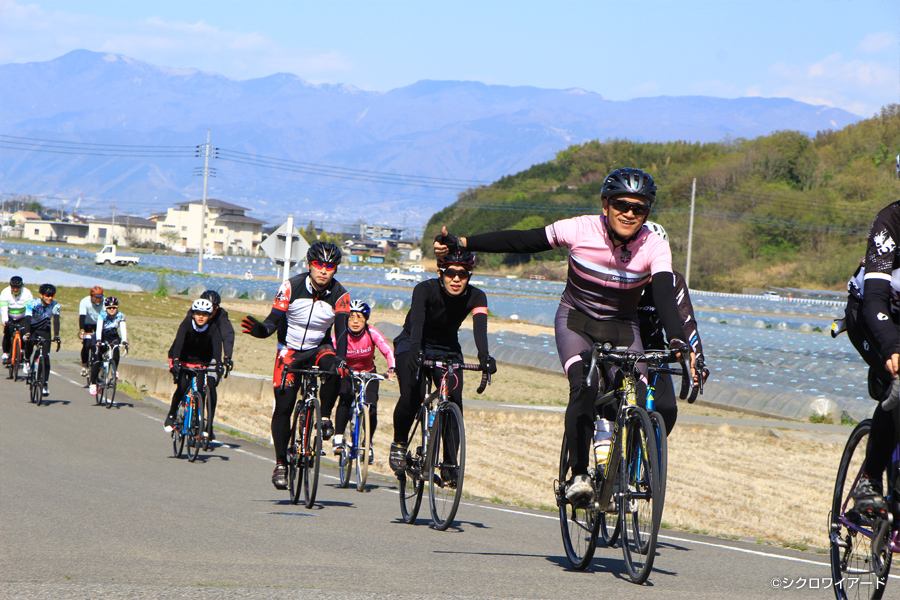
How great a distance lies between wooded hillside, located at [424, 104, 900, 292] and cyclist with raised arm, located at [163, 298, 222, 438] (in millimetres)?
79563

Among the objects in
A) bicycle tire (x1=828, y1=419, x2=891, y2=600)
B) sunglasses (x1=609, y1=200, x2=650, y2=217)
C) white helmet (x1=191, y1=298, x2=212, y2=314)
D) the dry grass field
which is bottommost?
the dry grass field

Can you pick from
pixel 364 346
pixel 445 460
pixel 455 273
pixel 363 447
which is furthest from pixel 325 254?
pixel 364 346

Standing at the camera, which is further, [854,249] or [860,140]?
[860,140]

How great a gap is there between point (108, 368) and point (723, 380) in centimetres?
1433

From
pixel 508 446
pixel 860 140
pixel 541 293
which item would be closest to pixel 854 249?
pixel 860 140

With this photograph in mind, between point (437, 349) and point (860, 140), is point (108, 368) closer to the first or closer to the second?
point (437, 349)

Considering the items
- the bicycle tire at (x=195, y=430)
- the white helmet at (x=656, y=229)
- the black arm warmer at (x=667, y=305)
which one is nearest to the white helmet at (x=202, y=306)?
the bicycle tire at (x=195, y=430)

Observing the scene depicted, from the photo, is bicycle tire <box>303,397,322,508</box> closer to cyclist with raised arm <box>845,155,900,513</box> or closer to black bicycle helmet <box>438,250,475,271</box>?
black bicycle helmet <box>438,250,475,271</box>

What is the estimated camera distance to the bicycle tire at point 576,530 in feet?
18.7

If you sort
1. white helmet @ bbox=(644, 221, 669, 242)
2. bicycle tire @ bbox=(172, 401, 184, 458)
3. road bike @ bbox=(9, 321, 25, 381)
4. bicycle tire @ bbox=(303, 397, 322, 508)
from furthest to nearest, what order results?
road bike @ bbox=(9, 321, 25, 381)
bicycle tire @ bbox=(172, 401, 184, 458)
bicycle tire @ bbox=(303, 397, 322, 508)
white helmet @ bbox=(644, 221, 669, 242)

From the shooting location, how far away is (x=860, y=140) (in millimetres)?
112250

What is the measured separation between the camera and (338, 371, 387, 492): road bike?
34.8 ft

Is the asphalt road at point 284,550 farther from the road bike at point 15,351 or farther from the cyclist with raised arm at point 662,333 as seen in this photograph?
the road bike at point 15,351

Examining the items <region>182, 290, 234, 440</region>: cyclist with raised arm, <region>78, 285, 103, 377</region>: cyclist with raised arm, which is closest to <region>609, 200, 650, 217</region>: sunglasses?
<region>182, 290, 234, 440</region>: cyclist with raised arm
